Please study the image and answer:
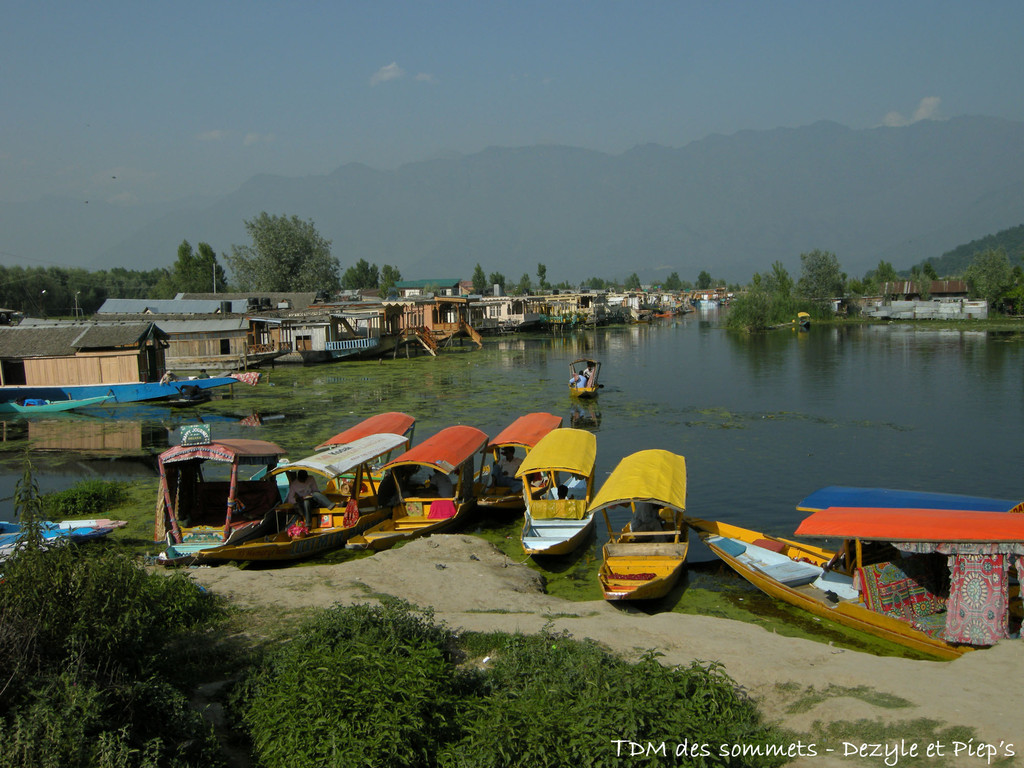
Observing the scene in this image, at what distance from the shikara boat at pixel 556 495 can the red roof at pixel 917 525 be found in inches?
184

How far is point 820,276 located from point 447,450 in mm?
86989

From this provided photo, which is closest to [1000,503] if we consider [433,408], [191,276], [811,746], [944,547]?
[944,547]

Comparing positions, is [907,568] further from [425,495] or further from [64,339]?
[64,339]

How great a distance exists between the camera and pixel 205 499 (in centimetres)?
1553

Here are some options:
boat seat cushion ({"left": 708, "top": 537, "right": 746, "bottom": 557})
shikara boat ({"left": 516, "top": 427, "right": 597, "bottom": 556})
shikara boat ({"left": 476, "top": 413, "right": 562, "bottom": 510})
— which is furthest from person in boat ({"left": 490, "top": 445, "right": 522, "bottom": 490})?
boat seat cushion ({"left": 708, "top": 537, "right": 746, "bottom": 557})

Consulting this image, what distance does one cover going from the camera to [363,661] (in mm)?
6777

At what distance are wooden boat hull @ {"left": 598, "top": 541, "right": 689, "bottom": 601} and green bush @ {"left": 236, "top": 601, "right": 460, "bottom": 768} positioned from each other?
4.75 metres

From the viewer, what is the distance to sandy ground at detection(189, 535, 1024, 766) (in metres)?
6.86

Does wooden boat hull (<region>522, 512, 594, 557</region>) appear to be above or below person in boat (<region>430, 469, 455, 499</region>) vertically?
below

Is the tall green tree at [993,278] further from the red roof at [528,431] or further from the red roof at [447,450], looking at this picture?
the red roof at [447,450]

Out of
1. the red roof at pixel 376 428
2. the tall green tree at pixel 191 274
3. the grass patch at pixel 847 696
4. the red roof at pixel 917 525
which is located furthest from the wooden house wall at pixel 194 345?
the tall green tree at pixel 191 274

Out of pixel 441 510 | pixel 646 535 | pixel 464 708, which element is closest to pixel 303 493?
pixel 441 510

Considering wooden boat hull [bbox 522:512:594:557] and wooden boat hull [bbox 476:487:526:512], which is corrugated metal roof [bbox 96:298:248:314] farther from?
wooden boat hull [bbox 522:512:594:557]

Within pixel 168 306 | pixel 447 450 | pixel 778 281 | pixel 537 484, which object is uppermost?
pixel 778 281
